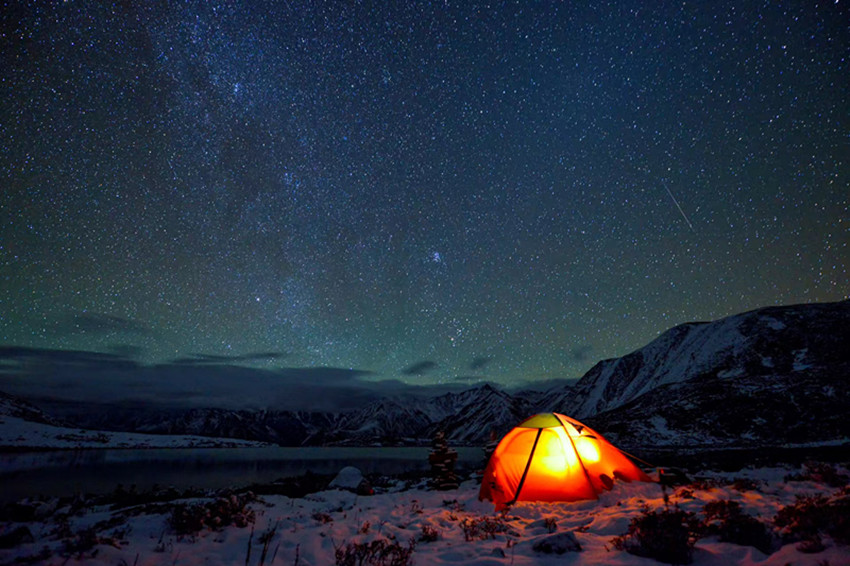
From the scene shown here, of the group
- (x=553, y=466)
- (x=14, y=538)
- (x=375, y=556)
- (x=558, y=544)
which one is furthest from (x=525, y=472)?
(x=14, y=538)

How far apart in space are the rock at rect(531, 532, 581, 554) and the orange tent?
5550 millimetres

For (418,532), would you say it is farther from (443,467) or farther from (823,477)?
(823,477)

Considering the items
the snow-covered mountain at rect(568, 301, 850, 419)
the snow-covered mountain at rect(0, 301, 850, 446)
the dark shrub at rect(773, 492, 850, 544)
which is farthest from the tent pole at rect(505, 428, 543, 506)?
the snow-covered mountain at rect(568, 301, 850, 419)

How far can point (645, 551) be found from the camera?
606cm

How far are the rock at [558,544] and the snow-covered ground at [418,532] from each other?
0.02 meters

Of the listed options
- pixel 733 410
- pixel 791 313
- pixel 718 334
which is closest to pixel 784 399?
pixel 733 410

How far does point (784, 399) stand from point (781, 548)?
111 m

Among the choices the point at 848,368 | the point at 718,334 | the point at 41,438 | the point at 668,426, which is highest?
the point at 718,334

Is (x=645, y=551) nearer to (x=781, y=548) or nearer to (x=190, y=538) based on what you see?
(x=781, y=548)

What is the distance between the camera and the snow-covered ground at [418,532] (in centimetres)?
609

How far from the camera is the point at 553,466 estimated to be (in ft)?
41.8

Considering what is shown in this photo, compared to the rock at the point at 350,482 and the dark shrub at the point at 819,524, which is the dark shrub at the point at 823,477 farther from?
the rock at the point at 350,482

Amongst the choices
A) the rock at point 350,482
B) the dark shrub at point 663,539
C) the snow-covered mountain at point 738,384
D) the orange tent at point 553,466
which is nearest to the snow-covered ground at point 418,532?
the dark shrub at point 663,539

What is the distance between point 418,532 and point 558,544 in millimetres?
3759
